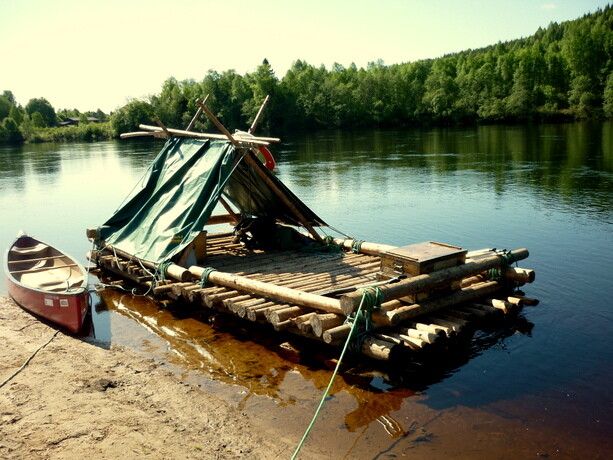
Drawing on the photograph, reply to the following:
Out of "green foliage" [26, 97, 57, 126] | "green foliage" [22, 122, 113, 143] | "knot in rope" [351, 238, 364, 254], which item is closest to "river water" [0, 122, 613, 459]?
"knot in rope" [351, 238, 364, 254]

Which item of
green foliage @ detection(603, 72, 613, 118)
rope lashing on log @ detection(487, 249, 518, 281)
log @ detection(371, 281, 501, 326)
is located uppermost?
green foliage @ detection(603, 72, 613, 118)

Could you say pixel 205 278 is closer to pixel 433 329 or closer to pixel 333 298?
pixel 333 298

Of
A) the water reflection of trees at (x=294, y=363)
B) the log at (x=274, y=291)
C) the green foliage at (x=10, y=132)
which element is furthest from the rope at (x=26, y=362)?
the green foliage at (x=10, y=132)

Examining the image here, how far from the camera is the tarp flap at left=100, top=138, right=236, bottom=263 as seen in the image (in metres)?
12.9

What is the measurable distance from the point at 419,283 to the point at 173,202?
7.15 meters

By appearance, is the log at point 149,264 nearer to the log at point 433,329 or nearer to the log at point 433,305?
the log at point 433,305

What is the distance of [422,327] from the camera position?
9.28 m

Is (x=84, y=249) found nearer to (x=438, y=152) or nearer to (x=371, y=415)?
(x=371, y=415)

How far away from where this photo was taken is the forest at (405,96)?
90.5m

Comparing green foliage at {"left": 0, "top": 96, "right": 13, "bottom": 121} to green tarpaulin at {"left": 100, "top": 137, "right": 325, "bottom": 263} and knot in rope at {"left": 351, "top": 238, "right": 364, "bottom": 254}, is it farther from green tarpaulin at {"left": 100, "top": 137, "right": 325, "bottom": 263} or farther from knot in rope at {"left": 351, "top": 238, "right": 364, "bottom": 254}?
knot in rope at {"left": 351, "top": 238, "right": 364, "bottom": 254}

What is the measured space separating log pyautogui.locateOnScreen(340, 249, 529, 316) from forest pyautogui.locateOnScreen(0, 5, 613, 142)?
273ft

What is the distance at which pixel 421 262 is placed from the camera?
9711 millimetres

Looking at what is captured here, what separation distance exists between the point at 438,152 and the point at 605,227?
3033 centimetres

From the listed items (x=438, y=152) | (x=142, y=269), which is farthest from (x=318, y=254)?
(x=438, y=152)
